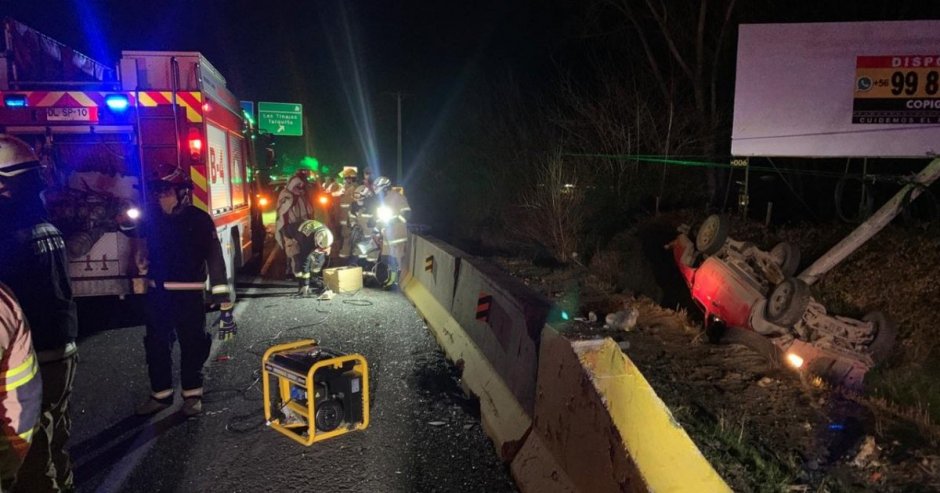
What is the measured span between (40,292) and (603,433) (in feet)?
9.31

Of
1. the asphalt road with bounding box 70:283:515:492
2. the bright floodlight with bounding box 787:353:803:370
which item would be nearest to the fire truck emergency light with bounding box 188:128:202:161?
the asphalt road with bounding box 70:283:515:492

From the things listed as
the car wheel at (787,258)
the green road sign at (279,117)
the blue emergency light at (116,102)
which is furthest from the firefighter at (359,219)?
the green road sign at (279,117)

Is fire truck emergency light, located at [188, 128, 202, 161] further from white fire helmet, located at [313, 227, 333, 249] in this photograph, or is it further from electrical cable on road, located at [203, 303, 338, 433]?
white fire helmet, located at [313, 227, 333, 249]

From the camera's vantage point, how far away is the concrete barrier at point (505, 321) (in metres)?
3.87

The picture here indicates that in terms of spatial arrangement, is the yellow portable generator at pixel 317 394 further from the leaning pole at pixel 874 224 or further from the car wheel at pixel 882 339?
the leaning pole at pixel 874 224

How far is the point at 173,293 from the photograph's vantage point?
493cm

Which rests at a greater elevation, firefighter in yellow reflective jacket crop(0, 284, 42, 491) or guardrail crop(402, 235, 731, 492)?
firefighter in yellow reflective jacket crop(0, 284, 42, 491)

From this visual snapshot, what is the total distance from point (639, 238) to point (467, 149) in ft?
56.4

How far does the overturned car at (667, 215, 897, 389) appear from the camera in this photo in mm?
5684

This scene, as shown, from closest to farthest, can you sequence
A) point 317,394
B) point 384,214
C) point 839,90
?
point 317,394, point 839,90, point 384,214

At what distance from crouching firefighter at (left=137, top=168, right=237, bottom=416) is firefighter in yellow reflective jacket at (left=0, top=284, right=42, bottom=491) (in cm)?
264

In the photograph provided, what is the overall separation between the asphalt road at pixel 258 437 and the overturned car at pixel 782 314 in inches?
121

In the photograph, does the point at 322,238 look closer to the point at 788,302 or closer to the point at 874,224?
the point at 788,302

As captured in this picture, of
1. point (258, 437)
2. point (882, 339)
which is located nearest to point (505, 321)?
point (258, 437)
